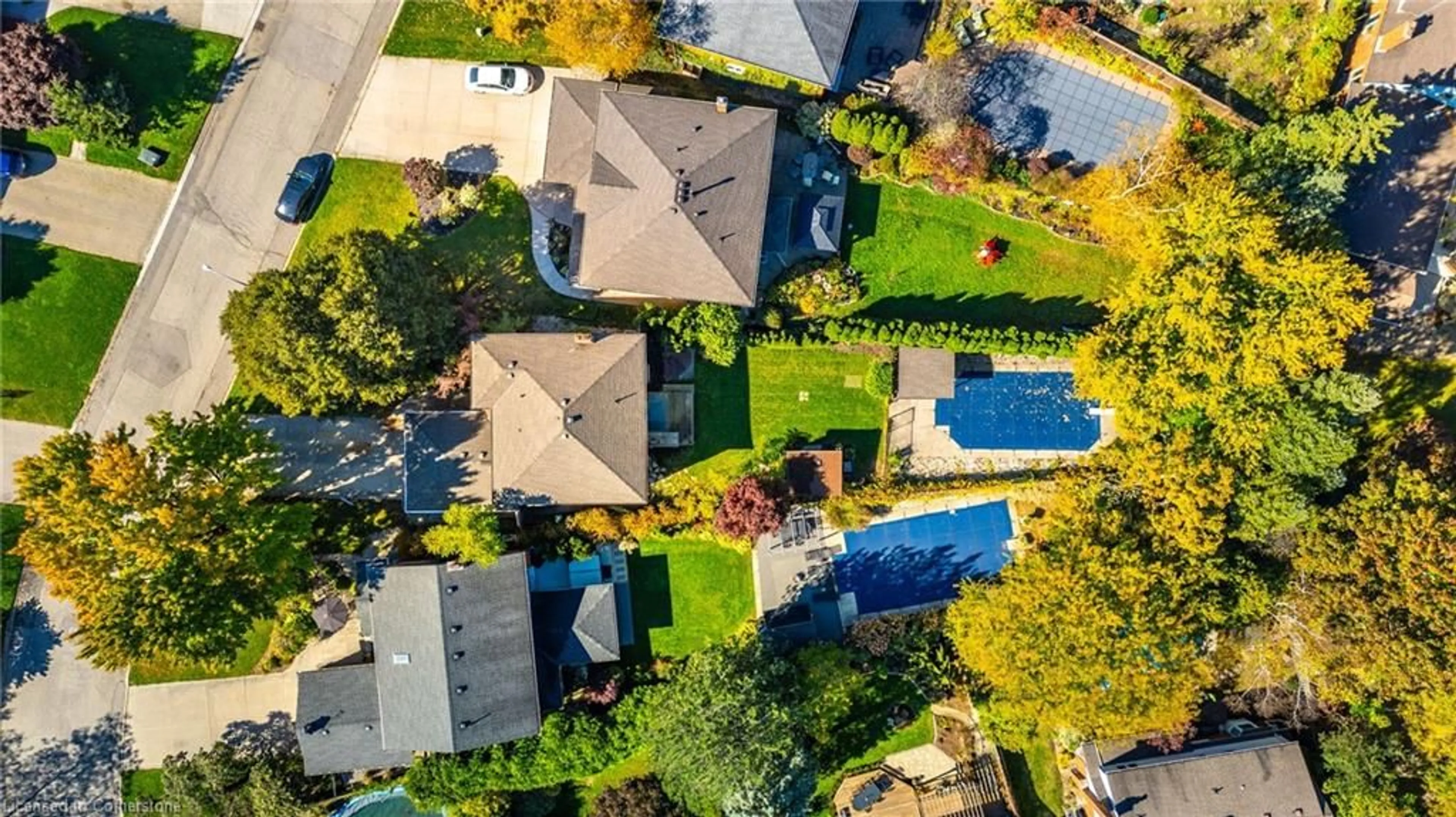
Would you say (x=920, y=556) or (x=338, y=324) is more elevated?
(x=338, y=324)

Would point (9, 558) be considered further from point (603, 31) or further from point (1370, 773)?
point (1370, 773)

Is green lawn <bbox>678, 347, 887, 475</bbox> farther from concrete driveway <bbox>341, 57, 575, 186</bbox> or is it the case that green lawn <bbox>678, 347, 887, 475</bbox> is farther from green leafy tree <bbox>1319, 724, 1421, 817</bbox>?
green leafy tree <bbox>1319, 724, 1421, 817</bbox>

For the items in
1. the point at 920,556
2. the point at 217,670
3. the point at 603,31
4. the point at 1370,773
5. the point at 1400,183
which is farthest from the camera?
the point at 920,556

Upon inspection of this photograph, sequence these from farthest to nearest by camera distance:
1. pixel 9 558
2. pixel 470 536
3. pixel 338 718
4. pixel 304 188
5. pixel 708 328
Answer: pixel 9 558 < pixel 304 188 < pixel 338 718 < pixel 708 328 < pixel 470 536

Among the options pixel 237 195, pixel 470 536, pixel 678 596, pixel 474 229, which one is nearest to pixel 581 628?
pixel 678 596

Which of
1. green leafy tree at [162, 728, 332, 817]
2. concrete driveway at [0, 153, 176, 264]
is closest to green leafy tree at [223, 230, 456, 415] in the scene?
concrete driveway at [0, 153, 176, 264]

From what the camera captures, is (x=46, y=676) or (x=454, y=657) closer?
(x=454, y=657)
